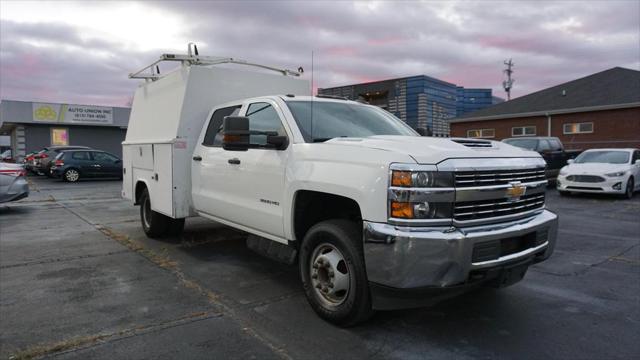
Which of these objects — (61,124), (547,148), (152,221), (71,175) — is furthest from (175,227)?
(61,124)

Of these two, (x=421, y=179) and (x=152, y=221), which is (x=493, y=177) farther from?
(x=152, y=221)

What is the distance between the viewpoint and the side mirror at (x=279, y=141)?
13.9 feet

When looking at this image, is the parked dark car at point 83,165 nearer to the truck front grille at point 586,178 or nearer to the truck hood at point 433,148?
the truck front grille at point 586,178

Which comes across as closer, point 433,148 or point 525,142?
point 433,148

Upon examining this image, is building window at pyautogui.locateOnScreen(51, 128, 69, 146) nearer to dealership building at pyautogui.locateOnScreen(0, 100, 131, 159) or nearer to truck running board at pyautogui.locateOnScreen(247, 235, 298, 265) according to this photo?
dealership building at pyautogui.locateOnScreen(0, 100, 131, 159)

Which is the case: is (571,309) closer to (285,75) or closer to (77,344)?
(77,344)

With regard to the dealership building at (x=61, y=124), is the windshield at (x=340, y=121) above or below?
below

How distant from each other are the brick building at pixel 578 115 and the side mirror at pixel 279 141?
22787 mm

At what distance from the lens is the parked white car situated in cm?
1273

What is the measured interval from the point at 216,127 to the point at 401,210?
3318mm

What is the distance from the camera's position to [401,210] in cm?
311

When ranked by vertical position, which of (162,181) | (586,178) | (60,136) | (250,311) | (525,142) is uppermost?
(60,136)

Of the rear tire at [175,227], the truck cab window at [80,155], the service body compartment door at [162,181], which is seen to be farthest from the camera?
the truck cab window at [80,155]

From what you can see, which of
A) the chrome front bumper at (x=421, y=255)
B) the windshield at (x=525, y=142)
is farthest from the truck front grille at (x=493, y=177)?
the windshield at (x=525, y=142)
